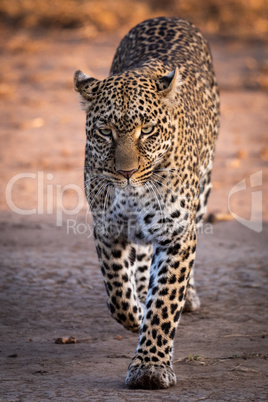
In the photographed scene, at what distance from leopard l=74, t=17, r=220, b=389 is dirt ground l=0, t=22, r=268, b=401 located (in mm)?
283

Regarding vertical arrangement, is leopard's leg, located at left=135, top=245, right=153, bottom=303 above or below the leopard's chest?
below

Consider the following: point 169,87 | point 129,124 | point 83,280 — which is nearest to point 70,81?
point 83,280

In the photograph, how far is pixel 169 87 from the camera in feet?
17.4

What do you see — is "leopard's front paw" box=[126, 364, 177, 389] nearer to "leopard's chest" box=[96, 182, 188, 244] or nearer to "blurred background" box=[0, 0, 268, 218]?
"leopard's chest" box=[96, 182, 188, 244]

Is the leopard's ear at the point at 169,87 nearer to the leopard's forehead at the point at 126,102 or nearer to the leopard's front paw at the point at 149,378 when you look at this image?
the leopard's forehead at the point at 126,102

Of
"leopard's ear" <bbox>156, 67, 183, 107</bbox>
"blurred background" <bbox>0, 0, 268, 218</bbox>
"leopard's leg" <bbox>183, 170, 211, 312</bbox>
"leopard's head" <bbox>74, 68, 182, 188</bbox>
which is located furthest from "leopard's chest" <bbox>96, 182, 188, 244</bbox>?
"blurred background" <bbox>0, 0, 268, 218</bbox>

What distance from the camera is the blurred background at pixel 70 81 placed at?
1105 cm

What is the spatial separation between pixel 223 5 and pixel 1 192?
474 inches

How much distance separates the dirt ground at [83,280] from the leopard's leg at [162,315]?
0.40 ft

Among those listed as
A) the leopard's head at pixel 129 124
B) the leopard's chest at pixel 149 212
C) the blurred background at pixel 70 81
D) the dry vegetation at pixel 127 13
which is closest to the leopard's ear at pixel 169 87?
the leopard's head at pixel 129 124

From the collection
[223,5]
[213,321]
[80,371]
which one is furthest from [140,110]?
[223,5]

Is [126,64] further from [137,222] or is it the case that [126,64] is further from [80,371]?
[80,371]

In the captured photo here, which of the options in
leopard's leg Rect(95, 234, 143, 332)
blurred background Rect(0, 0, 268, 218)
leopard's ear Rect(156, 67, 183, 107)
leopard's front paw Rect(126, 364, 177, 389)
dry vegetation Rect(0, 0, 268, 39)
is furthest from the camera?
dry vegetation Rect(0, 0, 268, 39)

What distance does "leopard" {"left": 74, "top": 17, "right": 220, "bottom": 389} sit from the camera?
16.6 feet
